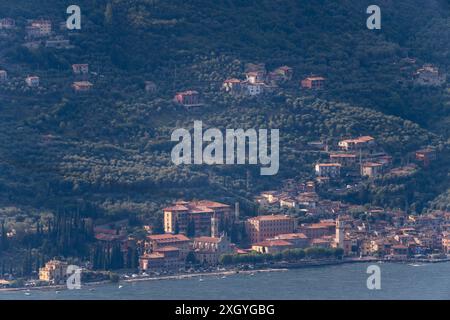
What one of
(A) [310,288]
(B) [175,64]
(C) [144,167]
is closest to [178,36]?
(B) [175,64]

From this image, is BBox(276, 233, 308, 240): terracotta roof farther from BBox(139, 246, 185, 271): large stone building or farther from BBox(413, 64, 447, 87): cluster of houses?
BBox(413, 64, 447, 87): cluster of houses

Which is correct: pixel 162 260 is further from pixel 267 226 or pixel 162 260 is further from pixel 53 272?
pixel 267 226

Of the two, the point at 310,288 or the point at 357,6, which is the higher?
the point at 357,6

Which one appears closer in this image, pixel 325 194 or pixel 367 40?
pixel 325 194

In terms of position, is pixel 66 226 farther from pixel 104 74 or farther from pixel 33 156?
pixel 104 74

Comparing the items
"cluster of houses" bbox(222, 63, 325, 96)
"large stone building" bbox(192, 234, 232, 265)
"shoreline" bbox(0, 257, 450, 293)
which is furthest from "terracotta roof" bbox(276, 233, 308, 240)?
"cluster of houses" bbox(222, 63, 325, 96)
